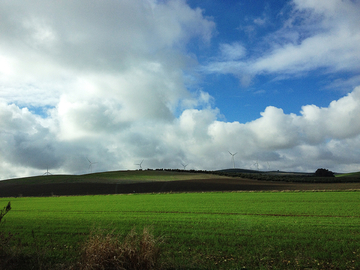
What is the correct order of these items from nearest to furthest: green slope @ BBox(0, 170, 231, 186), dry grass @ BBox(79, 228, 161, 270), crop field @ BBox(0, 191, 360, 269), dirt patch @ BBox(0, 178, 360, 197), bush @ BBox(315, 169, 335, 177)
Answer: dry grass @ BBox(79, 228, 161, 270), crop field @ BBox(0, 191, 360, 269), dirt patch @ BBox(0, 178, 360, 197), green slope @ BBox(0, 170, 231, 186), bush @ BBox(315, 169, 335, 177)

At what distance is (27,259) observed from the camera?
1355cm

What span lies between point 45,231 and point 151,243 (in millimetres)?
14635

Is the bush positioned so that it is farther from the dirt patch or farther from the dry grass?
the dry grass

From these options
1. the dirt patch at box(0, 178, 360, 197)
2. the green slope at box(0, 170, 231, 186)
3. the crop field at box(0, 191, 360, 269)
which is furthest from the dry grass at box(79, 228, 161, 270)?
the green slope at box(0, 170, 231, 186)

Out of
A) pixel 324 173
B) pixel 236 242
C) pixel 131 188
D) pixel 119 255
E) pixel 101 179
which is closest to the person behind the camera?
pixel 119 255

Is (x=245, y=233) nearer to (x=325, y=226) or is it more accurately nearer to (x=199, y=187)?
(x=325, y=226)

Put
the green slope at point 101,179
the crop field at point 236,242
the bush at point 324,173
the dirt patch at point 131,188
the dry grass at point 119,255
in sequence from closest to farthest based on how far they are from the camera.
Result: the dry grass at point 119,255
the crop field at point 236,242
the dirt patch at point 131,188
the green slope at point 101,179
the bush at point 324,173

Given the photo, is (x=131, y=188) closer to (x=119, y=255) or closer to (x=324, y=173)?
(x=119, y=255)

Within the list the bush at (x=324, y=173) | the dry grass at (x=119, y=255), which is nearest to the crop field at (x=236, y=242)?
the dry grass at (x=119, y=255)

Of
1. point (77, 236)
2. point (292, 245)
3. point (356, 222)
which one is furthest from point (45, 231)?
point (356, 222)

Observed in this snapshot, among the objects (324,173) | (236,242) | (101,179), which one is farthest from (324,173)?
(236,242)

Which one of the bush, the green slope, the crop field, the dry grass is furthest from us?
the bush

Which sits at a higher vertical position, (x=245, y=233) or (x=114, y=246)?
(x=114, y=246)

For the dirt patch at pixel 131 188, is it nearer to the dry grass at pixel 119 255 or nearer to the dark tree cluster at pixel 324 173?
the dry grass at pixel 119 255
